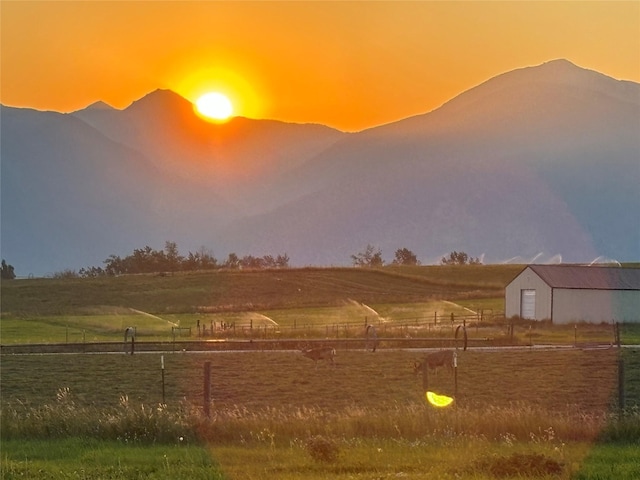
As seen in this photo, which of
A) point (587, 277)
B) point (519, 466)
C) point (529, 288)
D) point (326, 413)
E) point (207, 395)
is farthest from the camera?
point (587, 277)

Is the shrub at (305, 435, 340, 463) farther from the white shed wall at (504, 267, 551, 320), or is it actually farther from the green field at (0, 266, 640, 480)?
the white shed wall at (504, 267, 551, 320)

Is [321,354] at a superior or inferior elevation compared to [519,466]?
inferior

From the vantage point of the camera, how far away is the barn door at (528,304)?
6469cm

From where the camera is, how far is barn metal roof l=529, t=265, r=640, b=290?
6419cm

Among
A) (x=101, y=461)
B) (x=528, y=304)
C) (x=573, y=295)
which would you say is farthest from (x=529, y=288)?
(x=101, y=461)

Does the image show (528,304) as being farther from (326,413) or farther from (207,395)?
(207,395)

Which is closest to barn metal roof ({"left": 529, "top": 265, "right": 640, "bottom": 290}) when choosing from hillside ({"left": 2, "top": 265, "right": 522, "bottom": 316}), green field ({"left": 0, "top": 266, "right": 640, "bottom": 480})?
green field ({"left": 0, "top": 266, "right": 640, "bottom": 480})

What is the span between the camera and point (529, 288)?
6556cm

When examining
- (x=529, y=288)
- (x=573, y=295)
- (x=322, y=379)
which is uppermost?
(x=529, y=288)

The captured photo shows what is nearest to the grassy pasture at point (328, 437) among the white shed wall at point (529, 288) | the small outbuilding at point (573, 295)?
the small outbuilding at point (573, 295)

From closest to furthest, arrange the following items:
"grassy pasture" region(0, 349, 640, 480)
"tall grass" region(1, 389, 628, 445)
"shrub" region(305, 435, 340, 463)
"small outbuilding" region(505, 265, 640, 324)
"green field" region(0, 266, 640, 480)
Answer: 1. "grassy pasture" region(0, 349, 640, 480)
2. "green field" region(0, 266, 640, 480)
3. "shrub" region(305, 435, 340, 463)
4. "tall grass" region(1, 389, 628, 445)
5. "small outbuilding" region(505, 265, 640, 324)

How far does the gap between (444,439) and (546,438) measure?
1529 millimetres

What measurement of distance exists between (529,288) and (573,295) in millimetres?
3226

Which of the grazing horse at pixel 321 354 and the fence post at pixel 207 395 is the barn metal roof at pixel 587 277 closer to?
the grazing horse at pixel 321 354
